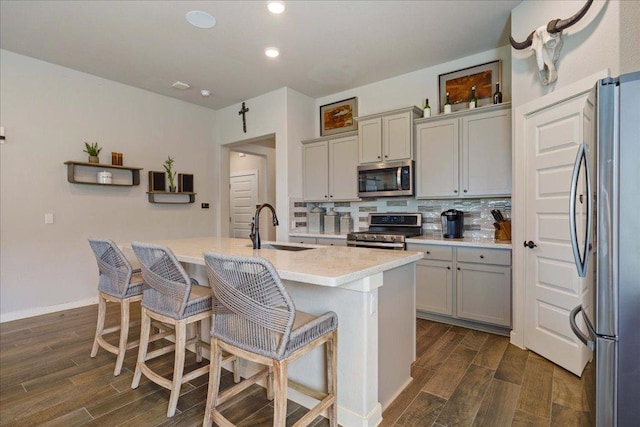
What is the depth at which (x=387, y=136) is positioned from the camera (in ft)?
12.8

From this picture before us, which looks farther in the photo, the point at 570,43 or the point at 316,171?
the point at 316,171

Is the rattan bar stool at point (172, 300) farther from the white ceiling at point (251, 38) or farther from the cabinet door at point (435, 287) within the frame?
the cabinet door at point (435, 287)

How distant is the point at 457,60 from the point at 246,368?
3800mm

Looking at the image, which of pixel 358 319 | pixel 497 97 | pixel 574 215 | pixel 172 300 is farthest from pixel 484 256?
pixel 172 300

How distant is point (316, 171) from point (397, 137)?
131 centimetres

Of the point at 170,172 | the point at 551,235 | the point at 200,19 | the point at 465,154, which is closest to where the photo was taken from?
the point at 551,235

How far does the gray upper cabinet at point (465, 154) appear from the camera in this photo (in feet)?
10.4

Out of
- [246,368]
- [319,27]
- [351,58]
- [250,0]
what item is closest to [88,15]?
[250,0]

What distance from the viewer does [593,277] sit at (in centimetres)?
125

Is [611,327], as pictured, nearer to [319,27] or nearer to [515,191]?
[515,191]

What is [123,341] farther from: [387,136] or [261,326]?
[387,136]

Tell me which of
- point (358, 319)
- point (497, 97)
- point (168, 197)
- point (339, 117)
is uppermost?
point (339, 117)

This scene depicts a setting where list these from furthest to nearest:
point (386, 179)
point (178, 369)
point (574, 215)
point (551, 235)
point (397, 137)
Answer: point (386, 179)
point (397, 137)
point (551, 235)
point (178, 369)
point (574, 215)

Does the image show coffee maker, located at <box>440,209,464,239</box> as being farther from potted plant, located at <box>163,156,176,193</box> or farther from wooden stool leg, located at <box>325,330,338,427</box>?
potted plant, located at <box>163,156,176,193</box>
